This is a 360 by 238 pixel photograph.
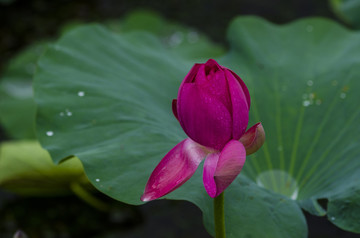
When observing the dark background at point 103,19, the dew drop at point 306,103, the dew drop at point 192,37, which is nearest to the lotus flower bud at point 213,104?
the dew drop at point 306,103

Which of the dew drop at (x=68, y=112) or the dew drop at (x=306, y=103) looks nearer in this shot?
the dew drop at (x=68, y=112)

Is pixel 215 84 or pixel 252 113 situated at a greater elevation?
pixel 215 84

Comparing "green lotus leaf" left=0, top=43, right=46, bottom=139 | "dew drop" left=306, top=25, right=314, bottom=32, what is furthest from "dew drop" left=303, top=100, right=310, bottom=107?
"green lotus leaf" left=0, top=43, right=46, bottom=139

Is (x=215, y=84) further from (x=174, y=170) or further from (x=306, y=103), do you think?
(x=306, y=103)

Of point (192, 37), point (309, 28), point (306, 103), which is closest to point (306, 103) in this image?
point (306, 103)

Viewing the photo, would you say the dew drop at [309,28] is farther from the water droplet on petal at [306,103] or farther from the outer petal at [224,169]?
the outer petal at [224,169]

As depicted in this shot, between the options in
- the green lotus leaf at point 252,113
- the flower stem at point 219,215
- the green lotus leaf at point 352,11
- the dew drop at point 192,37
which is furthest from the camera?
the dew drop at point 192,37
